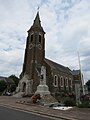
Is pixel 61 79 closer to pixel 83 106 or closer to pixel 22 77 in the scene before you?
pixel 22 77

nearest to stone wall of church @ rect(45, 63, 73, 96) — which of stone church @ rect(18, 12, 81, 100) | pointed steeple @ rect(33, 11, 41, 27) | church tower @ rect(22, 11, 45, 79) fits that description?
stone church @ rect(18, 12, 81, 100)

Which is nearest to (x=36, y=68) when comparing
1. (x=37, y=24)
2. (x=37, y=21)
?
(x=37, y=24)

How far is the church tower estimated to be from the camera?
141ft

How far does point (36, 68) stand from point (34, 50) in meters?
5.73

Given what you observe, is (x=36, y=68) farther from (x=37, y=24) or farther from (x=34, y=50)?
(x=37, y=24)

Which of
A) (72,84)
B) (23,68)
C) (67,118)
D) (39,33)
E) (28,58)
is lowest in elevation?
(67,118)

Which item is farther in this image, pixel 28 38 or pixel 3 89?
pixel 3 89

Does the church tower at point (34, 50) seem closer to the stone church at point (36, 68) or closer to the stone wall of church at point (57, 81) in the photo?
the stone church at point (36, 68)

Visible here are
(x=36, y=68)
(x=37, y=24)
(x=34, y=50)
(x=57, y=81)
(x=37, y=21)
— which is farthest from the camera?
(x=37, y=21)

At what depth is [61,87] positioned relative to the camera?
48.5 metres

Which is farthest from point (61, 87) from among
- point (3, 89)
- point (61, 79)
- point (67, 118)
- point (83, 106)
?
point (67, 118)

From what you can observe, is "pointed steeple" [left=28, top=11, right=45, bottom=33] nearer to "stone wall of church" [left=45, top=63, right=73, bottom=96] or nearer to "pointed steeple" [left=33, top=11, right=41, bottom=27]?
"pointed steeple" [left=33, top=11, right=41, bottom=27]

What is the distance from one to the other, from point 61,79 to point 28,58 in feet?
44.5

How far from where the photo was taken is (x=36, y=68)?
139ft
